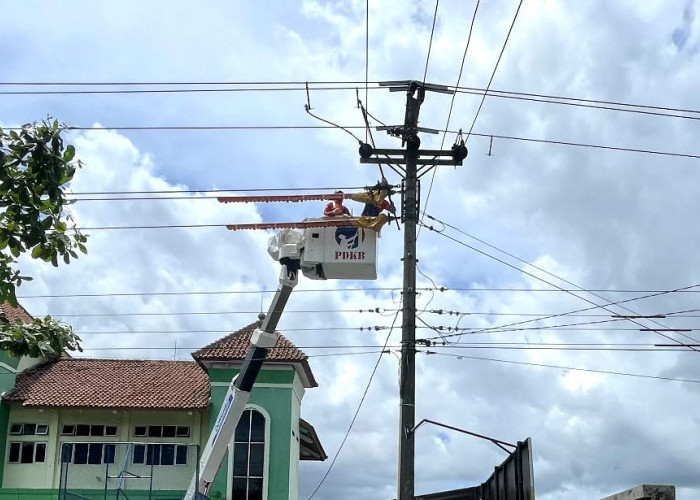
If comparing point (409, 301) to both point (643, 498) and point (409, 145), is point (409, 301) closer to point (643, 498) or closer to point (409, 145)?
point (409, 145)

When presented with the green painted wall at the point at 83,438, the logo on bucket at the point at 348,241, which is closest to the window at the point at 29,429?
the green painted wall at the point at 83,438

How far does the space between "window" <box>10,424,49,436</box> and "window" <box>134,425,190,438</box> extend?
3.41 metres

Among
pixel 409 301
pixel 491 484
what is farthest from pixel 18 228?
pixel 491 484

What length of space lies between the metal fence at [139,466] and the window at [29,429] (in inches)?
43.8

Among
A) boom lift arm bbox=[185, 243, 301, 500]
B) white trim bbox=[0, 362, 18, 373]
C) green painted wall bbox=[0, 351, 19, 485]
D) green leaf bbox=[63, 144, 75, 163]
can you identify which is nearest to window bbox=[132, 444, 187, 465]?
green painted wall bbox=[0, 351, 19, 485]

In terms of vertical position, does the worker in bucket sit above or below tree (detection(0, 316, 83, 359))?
above

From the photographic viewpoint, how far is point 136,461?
3362 cm

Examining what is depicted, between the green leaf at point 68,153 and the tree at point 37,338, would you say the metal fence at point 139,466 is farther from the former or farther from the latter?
the green leaf at point 68,153

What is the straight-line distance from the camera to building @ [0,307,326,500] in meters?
34.2

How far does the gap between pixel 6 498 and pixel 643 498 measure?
29013mm

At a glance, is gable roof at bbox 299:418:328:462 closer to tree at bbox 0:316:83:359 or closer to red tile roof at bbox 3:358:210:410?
red tile roof at bbox 3:358:210:410

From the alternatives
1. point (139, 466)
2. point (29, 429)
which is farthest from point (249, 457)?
point (29, 429)

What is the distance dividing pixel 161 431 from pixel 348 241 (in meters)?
20.6

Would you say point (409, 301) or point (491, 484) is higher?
point (409, 301)
